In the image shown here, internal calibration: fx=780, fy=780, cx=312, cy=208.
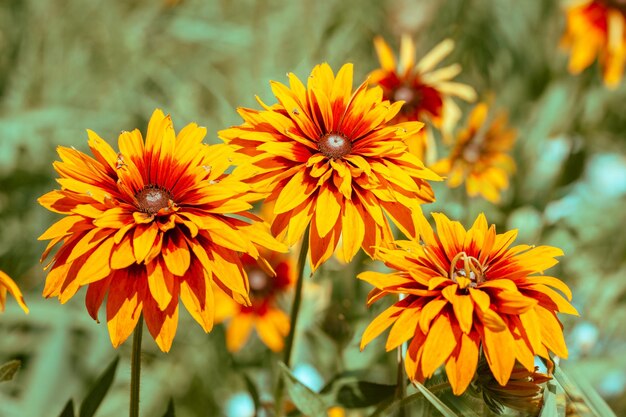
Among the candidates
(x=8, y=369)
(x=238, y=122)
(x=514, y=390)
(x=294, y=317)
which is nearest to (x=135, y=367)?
(x=8, y=369)

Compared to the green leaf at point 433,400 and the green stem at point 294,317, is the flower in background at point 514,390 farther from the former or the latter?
the green stem at point 294,317

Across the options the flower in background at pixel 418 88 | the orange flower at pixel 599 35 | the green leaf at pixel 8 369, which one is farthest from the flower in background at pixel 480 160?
the green leaf at pixel 8 369

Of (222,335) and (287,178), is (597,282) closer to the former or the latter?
(222,335)

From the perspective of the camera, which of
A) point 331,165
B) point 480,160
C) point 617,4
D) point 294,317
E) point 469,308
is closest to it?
point 469,308

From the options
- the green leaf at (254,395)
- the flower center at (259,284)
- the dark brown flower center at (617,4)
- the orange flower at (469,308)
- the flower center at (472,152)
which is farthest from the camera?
the dark brown flower center at (617,4)

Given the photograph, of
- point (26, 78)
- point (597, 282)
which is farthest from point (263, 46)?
point (597, 282)

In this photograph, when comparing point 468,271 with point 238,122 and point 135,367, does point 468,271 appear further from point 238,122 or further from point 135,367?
point 238,122

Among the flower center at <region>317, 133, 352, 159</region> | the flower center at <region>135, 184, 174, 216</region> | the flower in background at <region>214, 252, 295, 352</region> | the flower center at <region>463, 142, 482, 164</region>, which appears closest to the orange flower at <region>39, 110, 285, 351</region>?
the flower center at <region>135, 184, 174, 216</region>
